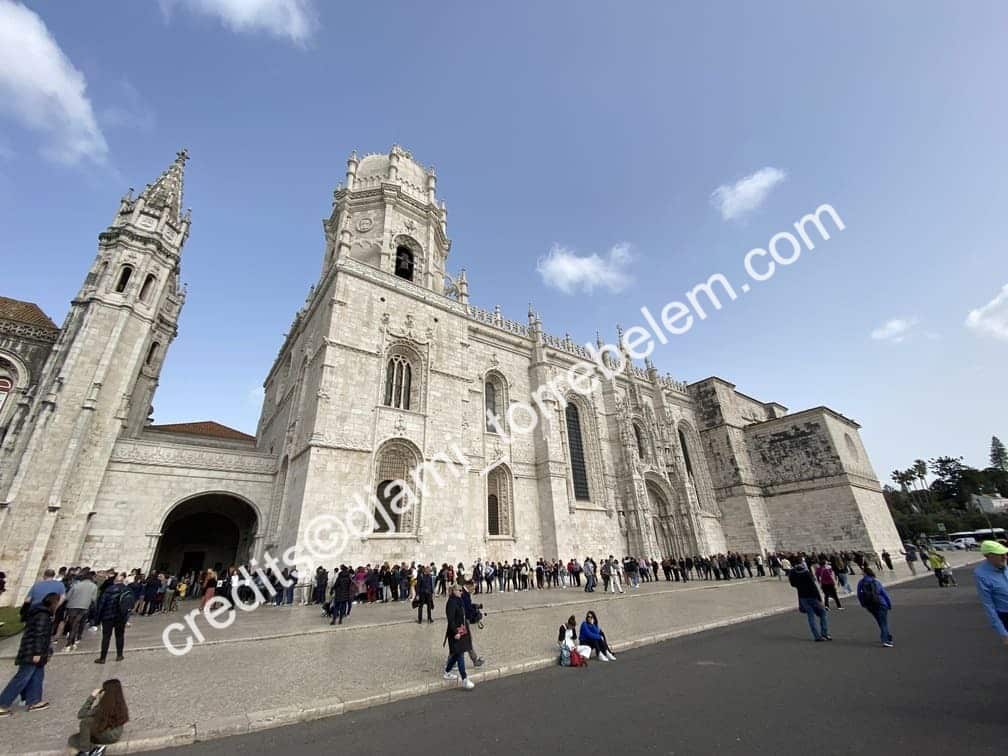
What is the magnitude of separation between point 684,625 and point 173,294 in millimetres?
29060

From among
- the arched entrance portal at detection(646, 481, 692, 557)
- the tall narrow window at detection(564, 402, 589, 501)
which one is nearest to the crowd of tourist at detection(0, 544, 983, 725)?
the arched entrance portal at detection(646, 481, 692, 557)

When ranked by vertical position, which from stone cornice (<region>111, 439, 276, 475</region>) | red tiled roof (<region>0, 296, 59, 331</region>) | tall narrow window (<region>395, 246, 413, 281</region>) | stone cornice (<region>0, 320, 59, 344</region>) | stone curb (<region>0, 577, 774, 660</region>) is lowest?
stone curb (<region>0, 577, 774, 660</region>)

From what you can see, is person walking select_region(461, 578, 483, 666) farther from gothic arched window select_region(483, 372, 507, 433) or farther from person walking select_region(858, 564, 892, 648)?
gothic arched window select_region(483, 372, 507, 433)

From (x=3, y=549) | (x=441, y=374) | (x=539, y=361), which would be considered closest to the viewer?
(x=3, y=549)

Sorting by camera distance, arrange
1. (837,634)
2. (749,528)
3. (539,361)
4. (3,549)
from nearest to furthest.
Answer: (837,634) → (3,549) → (539,361) → (749,528)

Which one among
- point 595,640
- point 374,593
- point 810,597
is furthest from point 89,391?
point 810,597

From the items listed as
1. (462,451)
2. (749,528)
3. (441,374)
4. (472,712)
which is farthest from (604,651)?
(749,528)

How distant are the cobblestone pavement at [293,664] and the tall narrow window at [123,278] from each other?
14.0m

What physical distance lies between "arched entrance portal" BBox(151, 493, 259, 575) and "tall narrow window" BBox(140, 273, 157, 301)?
30.5 feet

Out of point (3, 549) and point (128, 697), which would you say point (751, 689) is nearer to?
point (128, 697)

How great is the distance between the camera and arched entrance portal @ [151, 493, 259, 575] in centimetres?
1948

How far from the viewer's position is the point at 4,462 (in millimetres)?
13953

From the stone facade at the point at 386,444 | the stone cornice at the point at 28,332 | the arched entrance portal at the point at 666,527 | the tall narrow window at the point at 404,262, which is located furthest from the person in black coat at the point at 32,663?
the arched entrance portal at the point at 666,527

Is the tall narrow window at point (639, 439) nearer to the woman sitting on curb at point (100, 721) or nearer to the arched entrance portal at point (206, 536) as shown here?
the arched entrance portal at point (206, 536)
